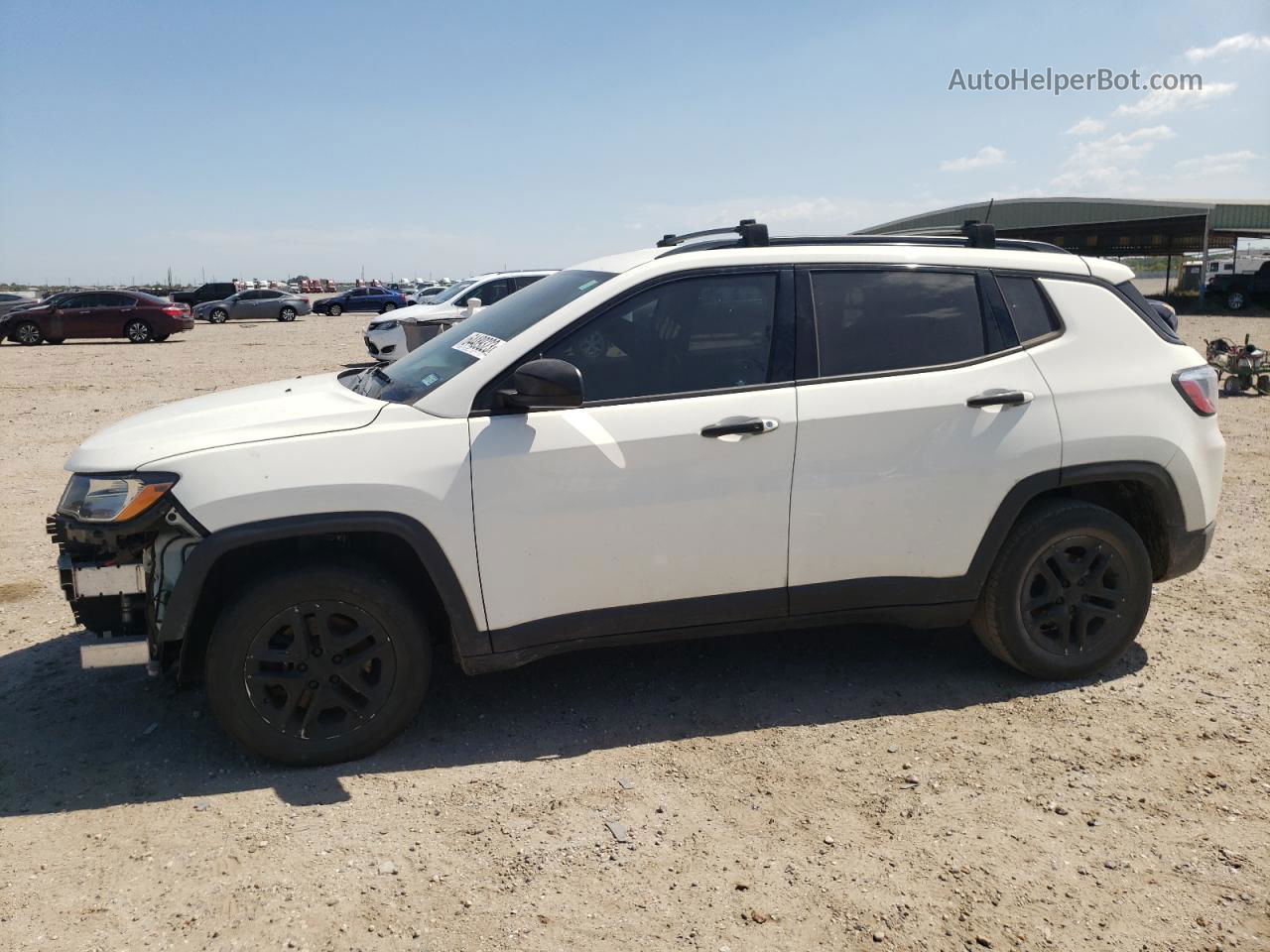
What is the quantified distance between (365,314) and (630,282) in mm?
47200

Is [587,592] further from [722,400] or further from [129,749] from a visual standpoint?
[129,749]

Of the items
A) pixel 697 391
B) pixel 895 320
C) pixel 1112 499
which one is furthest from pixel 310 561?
pixel 1112 499

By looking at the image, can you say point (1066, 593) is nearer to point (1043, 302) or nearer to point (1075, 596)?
point (1075, 596)

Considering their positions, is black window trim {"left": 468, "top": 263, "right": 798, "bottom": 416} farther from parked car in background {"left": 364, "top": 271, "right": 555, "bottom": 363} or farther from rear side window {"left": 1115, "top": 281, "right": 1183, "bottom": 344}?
parked car in background {"left": 364, "top": 271, "right": 555, "bottom": 363}

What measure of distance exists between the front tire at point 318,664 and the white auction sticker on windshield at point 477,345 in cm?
96

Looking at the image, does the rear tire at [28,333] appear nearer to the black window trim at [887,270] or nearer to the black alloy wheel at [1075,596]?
the black window trim at [887,270]

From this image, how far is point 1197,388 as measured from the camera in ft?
14.0

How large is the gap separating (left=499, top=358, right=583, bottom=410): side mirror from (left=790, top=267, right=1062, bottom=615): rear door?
911 millimetres

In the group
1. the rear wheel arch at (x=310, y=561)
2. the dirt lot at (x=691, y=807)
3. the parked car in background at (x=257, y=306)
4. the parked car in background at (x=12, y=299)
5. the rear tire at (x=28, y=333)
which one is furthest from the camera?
the parked car in background at (x=257, y=306)

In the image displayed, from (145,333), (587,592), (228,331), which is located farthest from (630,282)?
(228,331)

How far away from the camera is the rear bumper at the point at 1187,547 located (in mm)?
4316

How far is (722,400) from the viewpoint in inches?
148

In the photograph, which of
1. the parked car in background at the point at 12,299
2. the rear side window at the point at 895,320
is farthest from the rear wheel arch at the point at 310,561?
the parked car in background at the point at 12,299

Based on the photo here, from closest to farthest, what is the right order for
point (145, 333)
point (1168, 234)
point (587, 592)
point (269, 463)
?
point (269, 463) < point (587, 592) < point (145, 333) < point (1168, 234)
